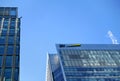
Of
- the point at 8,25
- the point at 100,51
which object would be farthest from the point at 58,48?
the point at 8,25

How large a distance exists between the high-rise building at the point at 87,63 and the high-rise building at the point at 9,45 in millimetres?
31577

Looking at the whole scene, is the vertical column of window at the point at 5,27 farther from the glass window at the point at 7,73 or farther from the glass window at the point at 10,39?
the glass window at the point at 7,73

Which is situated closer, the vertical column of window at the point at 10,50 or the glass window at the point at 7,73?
the glass window at the point at 7,73

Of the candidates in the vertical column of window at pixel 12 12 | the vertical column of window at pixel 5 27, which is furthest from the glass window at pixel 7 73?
the vertical column of window at pixel 12 12

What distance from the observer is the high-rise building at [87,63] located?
4109 inches

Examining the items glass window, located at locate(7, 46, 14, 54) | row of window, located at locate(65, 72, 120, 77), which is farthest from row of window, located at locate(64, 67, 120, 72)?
glass window, located at locate(7, 46, 14, 54)

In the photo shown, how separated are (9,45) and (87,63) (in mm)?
48988

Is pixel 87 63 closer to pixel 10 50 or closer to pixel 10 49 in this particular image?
pixel 10 49

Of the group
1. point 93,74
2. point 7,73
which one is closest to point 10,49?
point 7,73

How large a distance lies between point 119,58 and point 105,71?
14.7 metres

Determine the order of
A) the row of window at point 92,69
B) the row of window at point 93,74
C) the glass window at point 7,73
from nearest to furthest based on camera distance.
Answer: the glass window at point 7,73
the row of window at point 93,74
the row of window at point 92,69

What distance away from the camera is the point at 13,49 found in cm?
6931

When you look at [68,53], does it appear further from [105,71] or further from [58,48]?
[105,71]

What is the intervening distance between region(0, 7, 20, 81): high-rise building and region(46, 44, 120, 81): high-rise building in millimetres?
31577
